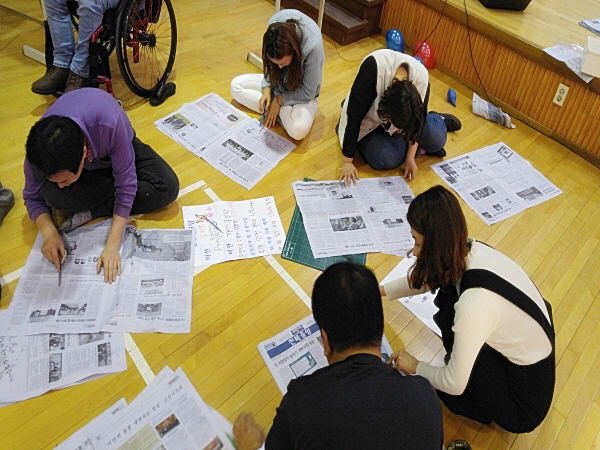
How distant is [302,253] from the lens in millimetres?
1687

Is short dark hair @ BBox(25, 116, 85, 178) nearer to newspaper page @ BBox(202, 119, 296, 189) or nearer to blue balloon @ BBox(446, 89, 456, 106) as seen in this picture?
newspaper page @ BBox(202, 119, 296, 189)

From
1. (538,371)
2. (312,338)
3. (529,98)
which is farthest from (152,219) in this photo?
(529,98)

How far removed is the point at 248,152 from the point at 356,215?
57 centimetres

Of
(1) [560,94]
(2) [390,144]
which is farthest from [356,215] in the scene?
(1) [560,94]

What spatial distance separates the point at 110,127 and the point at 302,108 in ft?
3.19

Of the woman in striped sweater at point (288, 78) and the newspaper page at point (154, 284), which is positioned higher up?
the woman in striped sweater at point (288, 78)

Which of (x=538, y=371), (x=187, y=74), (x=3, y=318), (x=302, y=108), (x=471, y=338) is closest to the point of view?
(x=471, y=338)

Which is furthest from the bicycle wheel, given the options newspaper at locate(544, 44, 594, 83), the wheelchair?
newspaper at locate(544, 44, 594, 83)

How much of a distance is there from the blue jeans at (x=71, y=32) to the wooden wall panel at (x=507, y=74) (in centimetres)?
179

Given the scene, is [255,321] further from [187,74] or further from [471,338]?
[187,74]

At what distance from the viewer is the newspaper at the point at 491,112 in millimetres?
2496

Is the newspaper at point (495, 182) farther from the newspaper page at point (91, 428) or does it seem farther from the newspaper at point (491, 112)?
the newspaper page at point (91, 428)

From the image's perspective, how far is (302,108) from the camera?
2121 mm

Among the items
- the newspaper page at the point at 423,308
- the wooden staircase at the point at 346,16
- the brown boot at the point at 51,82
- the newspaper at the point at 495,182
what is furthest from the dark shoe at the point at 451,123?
the brown boot at the point at 51,82
